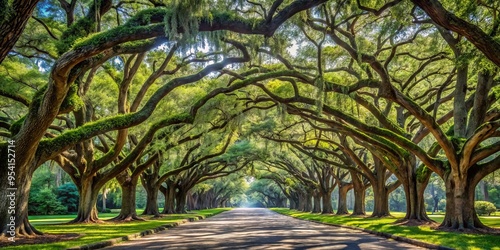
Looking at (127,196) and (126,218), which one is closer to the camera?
(126,218)

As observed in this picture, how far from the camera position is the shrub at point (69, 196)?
160 ft

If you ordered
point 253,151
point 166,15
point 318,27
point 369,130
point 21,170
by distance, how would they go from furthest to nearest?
point 253,151
point 369,130
point 318,27
point 21,170
point 166,15

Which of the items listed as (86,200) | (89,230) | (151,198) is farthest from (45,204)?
(89,230)

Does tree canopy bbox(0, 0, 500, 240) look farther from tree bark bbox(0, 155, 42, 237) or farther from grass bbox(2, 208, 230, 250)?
grass bbox(2, 208, 230, 250)

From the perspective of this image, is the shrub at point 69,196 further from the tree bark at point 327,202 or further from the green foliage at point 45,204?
the tree bark at point 327,202

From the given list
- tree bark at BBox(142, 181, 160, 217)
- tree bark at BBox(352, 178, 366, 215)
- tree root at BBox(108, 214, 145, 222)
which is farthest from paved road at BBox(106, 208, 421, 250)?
tree bark at BBox(352, 178, 366, 215)

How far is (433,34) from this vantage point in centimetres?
1644

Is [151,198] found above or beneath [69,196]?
above

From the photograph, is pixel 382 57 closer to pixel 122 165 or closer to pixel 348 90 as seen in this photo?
pixel 348 90

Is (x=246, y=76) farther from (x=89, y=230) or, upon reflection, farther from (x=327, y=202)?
(x=327, y=202)

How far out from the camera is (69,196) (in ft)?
162

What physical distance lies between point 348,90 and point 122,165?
35.1ft

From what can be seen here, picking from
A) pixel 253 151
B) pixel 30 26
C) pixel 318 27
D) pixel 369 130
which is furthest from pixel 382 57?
pixel 253 151

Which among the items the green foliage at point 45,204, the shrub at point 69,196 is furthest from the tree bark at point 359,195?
the shrub at point 69,196
